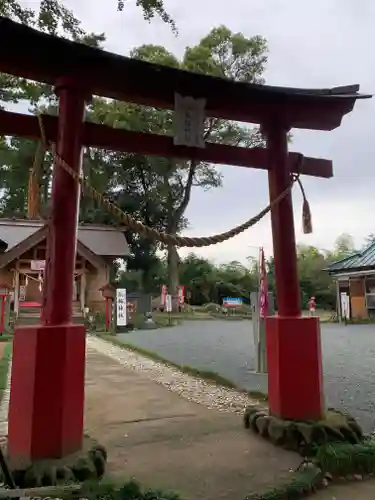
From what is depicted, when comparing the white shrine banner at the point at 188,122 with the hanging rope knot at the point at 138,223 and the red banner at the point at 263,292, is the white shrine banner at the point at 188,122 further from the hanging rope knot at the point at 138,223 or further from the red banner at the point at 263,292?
the red banner at the point at 263,292

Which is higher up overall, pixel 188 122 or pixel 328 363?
pixel 188 122

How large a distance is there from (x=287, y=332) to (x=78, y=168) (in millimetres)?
2108

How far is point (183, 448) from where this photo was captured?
129 inches

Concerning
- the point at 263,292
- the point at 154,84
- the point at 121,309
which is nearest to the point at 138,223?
the point at 154,84

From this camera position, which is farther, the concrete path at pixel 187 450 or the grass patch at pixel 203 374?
the grass patch at pixel 203 374

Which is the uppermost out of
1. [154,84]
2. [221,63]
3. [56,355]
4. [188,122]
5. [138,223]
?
[221,63]

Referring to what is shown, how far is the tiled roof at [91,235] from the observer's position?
2194cm

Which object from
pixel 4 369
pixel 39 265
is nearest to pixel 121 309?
Result: pixel 39 265

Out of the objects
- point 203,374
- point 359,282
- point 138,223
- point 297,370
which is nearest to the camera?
point 138,223

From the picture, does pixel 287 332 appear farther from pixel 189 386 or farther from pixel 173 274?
pixel 173 274

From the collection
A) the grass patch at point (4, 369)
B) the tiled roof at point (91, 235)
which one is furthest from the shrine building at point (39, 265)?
the grass patch at point (4, 369)

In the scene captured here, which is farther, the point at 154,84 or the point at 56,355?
the point at 154,84

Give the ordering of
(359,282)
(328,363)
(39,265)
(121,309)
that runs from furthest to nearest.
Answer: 1. (359,282)
2. (39,265)
3. (121,309)
4. (328,363)

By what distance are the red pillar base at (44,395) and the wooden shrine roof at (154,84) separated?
183 cm
